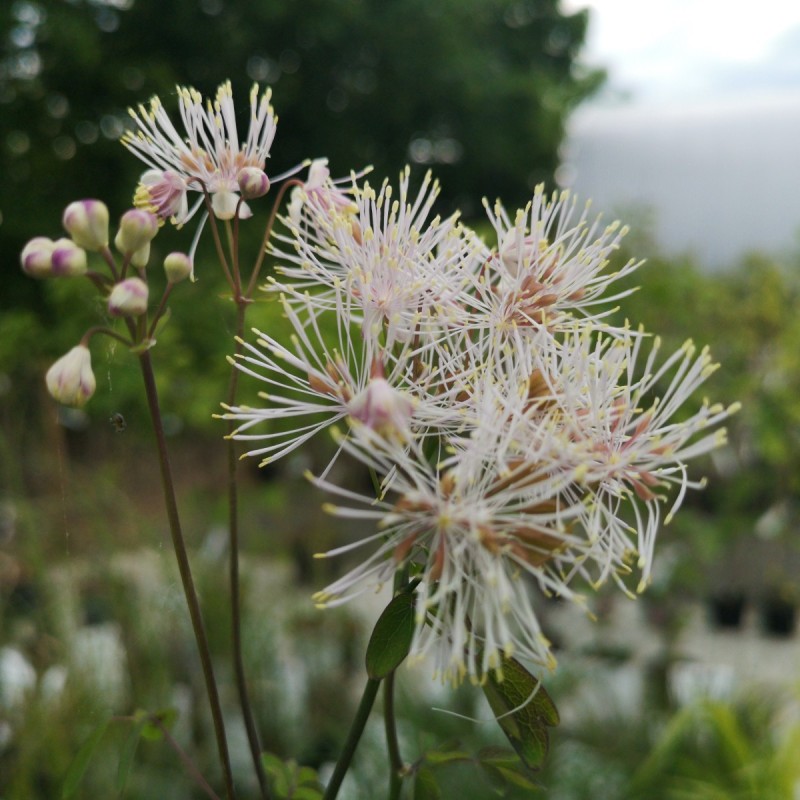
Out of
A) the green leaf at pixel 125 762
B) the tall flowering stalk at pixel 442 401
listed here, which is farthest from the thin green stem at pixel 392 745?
the green leaf at pixel 125 762

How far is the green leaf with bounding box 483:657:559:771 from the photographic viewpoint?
0.95 feet

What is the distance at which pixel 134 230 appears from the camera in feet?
0.89

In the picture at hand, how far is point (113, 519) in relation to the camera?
1157 mm

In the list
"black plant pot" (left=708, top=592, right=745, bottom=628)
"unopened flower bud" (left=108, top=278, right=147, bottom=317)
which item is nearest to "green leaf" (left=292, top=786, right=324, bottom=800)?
"unopened flower bud" (left=108, top=278, right=147, bottom=317)

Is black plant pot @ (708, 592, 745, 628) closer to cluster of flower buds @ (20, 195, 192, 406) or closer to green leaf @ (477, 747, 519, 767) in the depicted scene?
green leaf @ (477, 747, 519, 767)

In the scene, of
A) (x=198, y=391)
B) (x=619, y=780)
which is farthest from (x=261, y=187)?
(x=619, y=780)

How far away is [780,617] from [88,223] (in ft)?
6.39

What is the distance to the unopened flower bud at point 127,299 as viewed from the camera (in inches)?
10.4

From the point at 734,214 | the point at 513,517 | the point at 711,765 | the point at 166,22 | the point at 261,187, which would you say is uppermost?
the point at 734,214

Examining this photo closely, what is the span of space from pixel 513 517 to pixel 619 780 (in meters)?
0.98

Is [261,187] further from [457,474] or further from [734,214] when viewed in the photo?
[734,214]

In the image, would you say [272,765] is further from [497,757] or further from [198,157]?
[198,157]

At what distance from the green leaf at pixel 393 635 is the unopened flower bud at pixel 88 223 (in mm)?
156

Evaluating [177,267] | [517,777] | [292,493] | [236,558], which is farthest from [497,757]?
[292,493]
